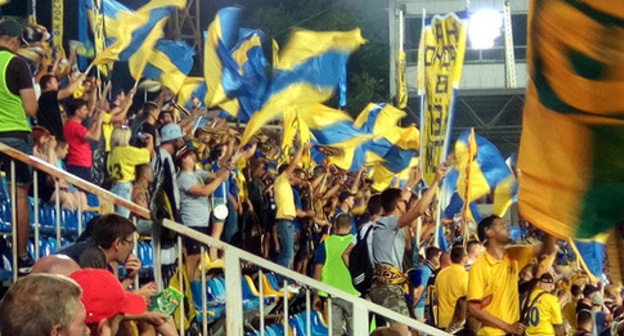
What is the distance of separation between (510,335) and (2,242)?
393 centimetres

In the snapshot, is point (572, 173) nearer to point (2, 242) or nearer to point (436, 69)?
point (2, 242)

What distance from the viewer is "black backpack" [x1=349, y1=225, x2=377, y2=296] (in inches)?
404

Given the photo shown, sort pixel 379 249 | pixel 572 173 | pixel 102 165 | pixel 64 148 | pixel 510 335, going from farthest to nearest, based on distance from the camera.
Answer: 1. pixel 102 165
2. pixel 64 148
3. pixel 379 249
4. pixel 510 335
5. pixel 572 173

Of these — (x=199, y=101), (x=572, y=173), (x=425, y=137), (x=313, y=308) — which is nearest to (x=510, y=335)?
(x=313, y=308)

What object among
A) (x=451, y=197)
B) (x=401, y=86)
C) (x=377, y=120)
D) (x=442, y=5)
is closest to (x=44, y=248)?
(x=377, y=120)

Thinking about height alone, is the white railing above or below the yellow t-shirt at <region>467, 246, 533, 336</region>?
above

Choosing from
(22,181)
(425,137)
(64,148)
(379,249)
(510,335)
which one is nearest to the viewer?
(22,181)

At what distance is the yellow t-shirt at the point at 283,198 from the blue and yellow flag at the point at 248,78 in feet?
3.25

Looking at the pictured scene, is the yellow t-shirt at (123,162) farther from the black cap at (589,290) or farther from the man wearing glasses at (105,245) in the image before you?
the black cap at (589,290)

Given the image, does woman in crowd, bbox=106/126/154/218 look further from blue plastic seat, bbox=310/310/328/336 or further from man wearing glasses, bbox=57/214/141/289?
man wearing glasses, bbox=57/214/141/289

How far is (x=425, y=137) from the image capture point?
1559 centimetres

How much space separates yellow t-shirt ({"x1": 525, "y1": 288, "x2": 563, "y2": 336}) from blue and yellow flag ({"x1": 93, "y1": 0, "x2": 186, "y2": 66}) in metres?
6.76

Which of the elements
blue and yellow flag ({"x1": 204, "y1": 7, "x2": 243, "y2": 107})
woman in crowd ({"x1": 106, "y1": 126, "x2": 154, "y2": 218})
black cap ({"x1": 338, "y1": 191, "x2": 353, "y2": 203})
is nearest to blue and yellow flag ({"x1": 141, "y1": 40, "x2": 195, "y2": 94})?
blue and yellow flag ({"x1": 204, "y1": 7, "x2": 243, "y2": 107})

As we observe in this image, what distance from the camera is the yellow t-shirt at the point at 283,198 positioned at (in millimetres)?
14078
